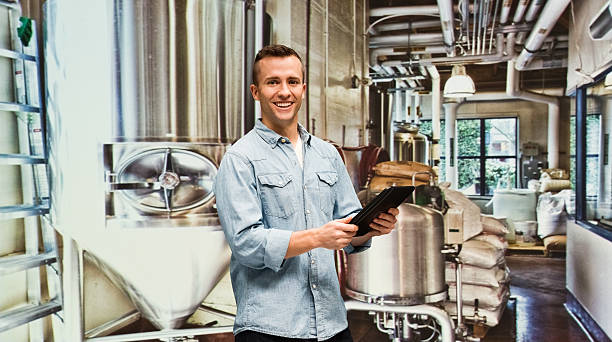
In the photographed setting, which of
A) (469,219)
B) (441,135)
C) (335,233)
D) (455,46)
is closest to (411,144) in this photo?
(441,135)

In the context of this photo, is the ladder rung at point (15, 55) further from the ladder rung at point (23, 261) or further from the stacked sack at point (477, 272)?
the stacked sack at point (477, 272)

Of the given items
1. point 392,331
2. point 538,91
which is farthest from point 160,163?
point 538,91

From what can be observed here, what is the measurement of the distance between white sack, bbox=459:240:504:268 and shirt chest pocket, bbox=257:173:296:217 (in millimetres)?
2775

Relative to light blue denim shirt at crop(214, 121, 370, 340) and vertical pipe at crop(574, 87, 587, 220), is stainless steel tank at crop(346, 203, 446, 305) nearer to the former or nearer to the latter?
light blue denim shirt at crop(214, 121, 370, 340)

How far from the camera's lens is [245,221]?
1.33 m

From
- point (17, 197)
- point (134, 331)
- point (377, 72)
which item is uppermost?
point (377, 72)

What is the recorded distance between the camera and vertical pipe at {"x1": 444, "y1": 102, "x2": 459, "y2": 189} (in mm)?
4949

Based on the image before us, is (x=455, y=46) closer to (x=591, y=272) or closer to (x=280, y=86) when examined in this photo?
(x=591, y=272)

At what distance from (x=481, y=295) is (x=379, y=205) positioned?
9.40 ft

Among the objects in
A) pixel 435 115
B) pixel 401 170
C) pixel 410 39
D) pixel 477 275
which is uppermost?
pixel 410 39

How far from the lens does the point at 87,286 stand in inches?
97.3

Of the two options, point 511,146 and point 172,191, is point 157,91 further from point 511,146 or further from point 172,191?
point 511,146

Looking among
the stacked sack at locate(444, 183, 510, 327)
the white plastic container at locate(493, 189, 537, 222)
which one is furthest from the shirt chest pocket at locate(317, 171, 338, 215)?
the white plastic container at locate(493, 189, 537, 222)

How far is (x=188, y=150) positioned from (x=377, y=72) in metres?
3.14
